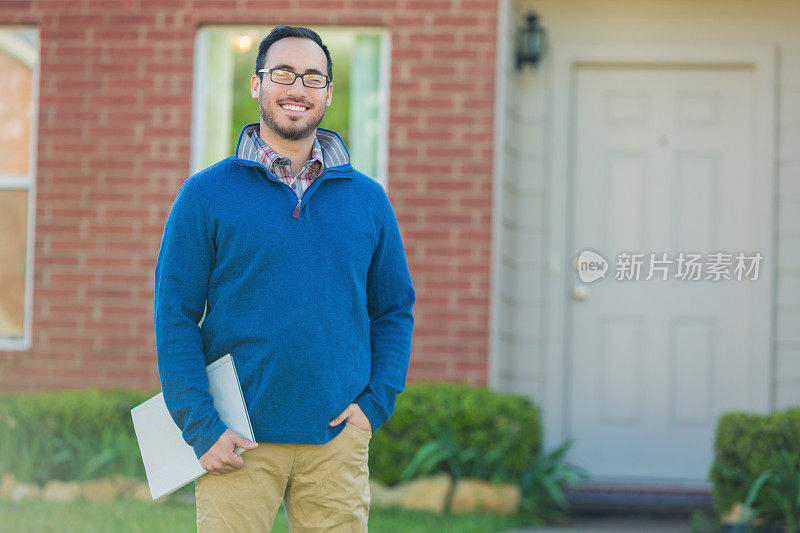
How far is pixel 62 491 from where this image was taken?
5855 millimetres

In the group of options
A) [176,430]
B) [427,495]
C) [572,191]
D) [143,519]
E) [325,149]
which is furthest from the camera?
[572,191]

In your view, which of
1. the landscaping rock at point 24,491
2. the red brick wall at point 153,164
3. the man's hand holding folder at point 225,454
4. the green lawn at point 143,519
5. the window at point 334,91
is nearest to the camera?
the man's hand holding folder at point 225,454

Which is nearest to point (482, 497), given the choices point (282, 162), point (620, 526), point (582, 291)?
point (620, 526)

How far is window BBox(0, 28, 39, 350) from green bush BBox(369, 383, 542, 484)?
2610mm

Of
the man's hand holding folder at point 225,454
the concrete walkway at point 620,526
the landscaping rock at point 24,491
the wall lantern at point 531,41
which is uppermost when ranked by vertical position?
the wall lantern at point 531,41

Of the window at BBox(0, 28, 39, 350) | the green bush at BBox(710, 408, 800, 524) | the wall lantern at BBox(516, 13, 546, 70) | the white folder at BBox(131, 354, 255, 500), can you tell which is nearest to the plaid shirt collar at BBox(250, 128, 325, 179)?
the white folder at BBox(131, 354, 255, 500)

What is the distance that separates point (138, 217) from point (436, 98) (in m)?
2.05

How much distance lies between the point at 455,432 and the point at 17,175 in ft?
11.2

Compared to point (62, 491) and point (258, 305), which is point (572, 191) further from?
point (258, 305)

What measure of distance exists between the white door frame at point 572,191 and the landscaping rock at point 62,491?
293 centimetres

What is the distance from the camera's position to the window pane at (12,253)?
680cm

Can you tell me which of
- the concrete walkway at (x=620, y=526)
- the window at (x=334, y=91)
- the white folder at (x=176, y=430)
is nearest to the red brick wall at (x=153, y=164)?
the window at (x=334, y=91)

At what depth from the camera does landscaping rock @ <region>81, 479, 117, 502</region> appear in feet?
19.2

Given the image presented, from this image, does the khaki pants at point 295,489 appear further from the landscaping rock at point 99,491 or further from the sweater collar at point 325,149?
the landscaping rock at point 99,491
